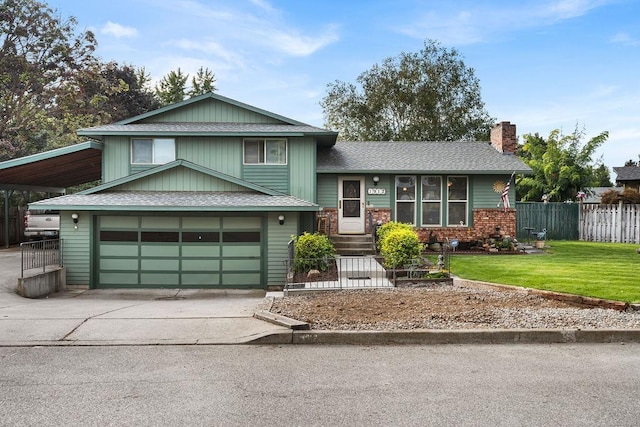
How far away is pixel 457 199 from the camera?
61.7 ft

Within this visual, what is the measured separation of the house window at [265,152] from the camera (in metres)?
17.6

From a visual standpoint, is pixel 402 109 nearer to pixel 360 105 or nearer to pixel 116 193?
pixel 360 105

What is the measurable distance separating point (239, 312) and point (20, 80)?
977 inches

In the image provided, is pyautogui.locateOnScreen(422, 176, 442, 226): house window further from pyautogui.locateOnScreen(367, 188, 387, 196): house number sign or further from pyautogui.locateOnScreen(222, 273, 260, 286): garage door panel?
pyautogui.locateOnScreen(222, 273, 260, 286): garage door panel

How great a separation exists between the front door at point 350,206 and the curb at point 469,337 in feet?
36.8

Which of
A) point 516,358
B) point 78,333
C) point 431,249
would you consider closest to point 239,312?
point 78,333

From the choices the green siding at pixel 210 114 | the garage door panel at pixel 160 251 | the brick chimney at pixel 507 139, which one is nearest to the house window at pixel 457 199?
the brick chimney at pixel 507 139

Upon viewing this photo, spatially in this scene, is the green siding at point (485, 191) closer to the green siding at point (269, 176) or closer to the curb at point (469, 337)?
the green siding at point (269, 176)

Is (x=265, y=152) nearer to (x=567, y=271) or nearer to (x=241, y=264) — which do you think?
(x=241, y=264)

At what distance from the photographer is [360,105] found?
3644 cm

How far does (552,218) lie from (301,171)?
14094mm

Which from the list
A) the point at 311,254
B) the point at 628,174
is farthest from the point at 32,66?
the point at 628,174

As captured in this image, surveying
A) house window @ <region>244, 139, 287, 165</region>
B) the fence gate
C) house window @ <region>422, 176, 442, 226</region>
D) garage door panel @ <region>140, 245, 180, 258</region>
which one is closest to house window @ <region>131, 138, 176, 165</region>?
house window @ <region>244, 139, 287, 165</region>

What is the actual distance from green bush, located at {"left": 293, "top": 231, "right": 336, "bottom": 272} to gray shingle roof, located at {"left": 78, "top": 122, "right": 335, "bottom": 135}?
16.2ft
